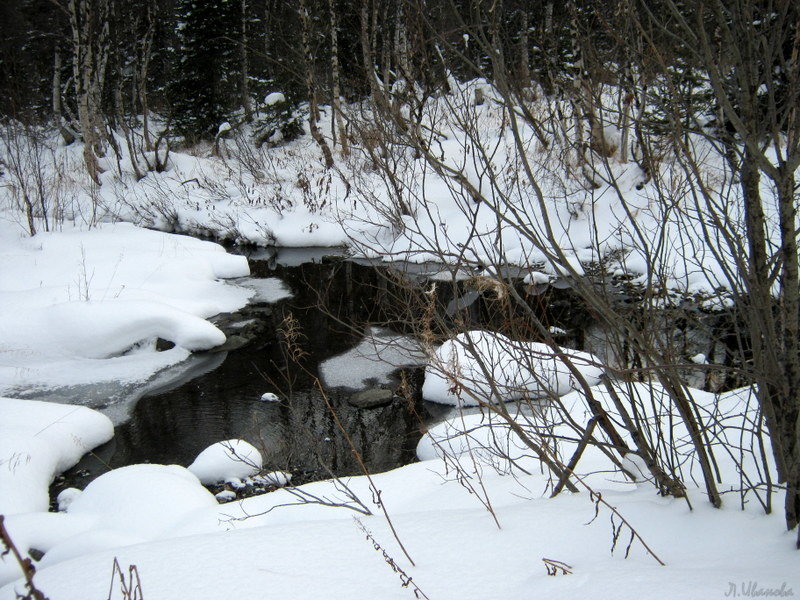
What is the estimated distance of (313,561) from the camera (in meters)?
1.91

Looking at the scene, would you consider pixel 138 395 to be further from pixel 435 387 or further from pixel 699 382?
pixel 699 382

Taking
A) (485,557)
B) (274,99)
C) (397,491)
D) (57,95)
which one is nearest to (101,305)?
(397,491)

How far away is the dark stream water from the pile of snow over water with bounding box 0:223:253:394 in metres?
0.69

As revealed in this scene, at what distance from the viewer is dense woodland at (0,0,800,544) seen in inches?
67.2

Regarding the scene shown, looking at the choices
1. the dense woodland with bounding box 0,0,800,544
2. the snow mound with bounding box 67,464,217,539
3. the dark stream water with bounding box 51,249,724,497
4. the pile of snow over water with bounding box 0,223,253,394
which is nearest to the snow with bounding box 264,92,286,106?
the dense woodland with bounding box 0,0,800,544

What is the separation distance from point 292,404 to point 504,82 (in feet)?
16.4

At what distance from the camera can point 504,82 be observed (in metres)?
1.80

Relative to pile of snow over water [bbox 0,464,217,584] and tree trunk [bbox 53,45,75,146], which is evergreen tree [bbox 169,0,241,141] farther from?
pile of snow over water [bbox 0,464,217,584]

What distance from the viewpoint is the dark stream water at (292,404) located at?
5.19m

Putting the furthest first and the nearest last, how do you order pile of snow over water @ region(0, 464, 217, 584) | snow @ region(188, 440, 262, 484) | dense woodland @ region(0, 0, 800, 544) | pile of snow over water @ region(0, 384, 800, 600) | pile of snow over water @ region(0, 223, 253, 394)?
1. pile of snow over water @ region(0, 223, 253, 394)
2. snow @ region(188, 440, 262, 484)
3. pile of snow over water @ region(0, 464, 217, 584)
4. dense woodland @ region(0, 0, 800, 544)
5. pile of snow over water @ region(0, 384, 800, 600)

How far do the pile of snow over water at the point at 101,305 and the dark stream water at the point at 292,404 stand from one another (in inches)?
27.3

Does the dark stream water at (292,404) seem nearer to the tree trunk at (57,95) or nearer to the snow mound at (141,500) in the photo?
the snow mound at (141,500)

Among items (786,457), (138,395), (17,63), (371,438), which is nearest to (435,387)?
(371,438)

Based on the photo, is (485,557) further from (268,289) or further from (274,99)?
(274,99)
